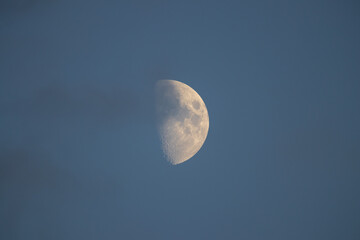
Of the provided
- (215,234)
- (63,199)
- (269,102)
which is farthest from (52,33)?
(215,234)

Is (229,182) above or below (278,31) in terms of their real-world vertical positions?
below

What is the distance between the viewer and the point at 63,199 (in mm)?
5168

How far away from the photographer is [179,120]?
17.3 feet

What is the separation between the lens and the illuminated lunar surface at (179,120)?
5.21 m

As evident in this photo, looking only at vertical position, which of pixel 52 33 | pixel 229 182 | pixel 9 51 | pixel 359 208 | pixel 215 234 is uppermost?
pixel 52 33

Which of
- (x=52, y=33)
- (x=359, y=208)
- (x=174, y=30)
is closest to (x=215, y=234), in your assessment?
(x=359, y=208)

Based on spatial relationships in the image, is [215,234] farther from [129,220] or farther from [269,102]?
[269,102]

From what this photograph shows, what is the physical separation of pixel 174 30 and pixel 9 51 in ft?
11.5

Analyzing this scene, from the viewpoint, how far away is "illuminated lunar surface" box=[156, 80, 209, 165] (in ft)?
17.1

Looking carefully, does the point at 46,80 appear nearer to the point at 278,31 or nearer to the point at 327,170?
the point at 278,31

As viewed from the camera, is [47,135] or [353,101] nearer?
[47,135]

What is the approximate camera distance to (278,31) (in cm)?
565

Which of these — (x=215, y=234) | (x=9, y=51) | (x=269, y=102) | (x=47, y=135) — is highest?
(x=9, y=51)

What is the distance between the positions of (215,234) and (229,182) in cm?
112
